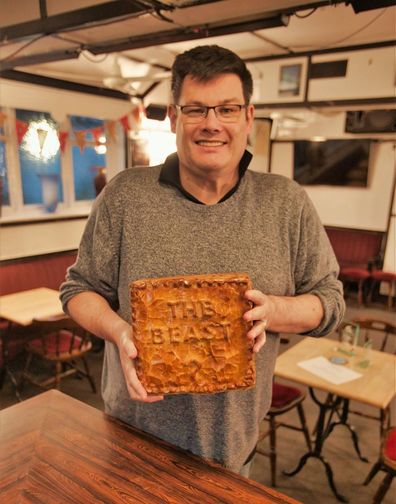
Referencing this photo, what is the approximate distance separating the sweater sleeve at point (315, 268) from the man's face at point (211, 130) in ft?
0.95

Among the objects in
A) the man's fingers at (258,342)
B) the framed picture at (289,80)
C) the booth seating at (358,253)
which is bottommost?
the booth seating at (358,253)

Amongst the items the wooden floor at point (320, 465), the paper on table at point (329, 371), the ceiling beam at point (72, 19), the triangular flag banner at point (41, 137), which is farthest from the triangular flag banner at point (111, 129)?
the paper on table at point (329, 371)

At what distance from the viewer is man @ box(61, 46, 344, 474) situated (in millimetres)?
1135

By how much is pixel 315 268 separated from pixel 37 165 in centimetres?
421

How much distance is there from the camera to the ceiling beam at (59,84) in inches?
174

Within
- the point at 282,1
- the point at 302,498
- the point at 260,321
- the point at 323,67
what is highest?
the point at 323,67

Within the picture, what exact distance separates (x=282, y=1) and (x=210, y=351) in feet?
5.77

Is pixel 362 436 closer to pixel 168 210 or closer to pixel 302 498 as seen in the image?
pixel 302 498

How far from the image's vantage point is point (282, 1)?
197 cm

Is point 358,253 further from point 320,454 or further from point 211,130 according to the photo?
point 211,130

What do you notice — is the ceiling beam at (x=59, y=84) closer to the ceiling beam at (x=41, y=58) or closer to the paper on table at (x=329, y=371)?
the ceiling beam at (x=41, y=58)

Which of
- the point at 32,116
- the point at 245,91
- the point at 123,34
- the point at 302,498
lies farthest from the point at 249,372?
the point at 32,116

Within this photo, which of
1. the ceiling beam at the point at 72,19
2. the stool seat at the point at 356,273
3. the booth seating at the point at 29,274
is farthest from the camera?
the stool seat at the point at 356,273

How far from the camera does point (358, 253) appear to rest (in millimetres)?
6871
